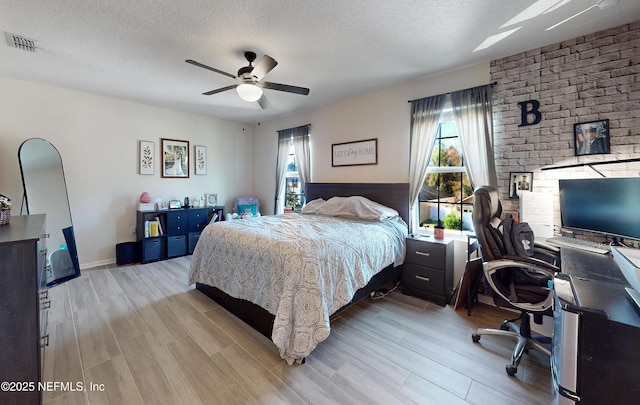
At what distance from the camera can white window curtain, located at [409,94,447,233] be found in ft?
10.4

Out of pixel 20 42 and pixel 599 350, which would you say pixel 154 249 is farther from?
pixel 599 350

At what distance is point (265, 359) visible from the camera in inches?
74.7

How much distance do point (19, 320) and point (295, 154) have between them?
4.04 m

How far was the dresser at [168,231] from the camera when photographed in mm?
4062

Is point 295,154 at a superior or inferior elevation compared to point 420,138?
superior

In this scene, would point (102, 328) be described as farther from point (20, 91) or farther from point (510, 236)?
point (510, 236)

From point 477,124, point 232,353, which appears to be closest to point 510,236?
point 477,124

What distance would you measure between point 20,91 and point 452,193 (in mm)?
5802

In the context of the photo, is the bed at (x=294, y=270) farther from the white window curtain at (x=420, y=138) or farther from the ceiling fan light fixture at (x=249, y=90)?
the ceiling fan light fixture at (x=249, y=90)

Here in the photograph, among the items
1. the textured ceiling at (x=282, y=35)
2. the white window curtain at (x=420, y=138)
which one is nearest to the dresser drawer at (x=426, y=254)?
the white window curtain at (x=420, y=138)

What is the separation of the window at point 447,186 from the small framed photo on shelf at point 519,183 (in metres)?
0.43

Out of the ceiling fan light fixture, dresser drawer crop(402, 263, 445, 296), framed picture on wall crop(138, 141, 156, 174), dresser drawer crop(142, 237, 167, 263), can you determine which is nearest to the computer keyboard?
dresser drawer crop(402, 263, 445, 296)

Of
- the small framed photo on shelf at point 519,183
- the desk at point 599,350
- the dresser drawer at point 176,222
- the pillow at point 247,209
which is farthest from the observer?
the pillow at point 247,209

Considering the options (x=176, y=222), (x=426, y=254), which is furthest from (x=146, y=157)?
(x=426, y=254)
